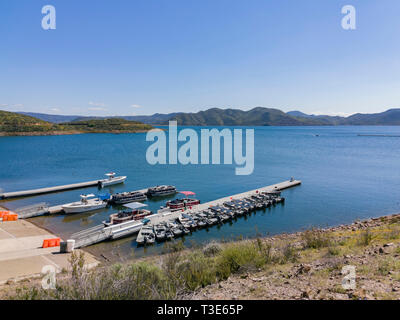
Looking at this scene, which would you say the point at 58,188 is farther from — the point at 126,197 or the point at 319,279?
the point at 319,279

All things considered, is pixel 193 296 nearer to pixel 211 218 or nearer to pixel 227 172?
pixel 211 218

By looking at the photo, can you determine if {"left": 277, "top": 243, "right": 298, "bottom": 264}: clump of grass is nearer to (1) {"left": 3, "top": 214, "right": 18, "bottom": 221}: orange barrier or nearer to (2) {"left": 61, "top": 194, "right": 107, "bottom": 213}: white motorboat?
(2) {"left": 61, "top": 194, "right": 107, "bottom": 213}: white motorboat

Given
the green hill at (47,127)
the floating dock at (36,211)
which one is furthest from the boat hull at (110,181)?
the green hill at (47,127)

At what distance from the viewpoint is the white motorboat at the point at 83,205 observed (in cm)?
2586

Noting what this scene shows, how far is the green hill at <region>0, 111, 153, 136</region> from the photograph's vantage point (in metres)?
123

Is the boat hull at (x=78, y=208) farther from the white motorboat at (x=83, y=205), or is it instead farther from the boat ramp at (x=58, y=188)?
the boat ramp at (x=58, y=188)

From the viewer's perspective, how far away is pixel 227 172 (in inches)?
1829

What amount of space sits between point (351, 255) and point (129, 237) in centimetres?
1616

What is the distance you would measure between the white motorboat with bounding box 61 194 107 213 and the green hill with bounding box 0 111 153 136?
12083 cm

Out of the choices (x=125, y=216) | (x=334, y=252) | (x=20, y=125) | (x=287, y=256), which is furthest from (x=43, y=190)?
(x=20, y=125)

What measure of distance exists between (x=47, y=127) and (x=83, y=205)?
A: 133267 millimetres

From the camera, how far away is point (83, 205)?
2647 centimetres

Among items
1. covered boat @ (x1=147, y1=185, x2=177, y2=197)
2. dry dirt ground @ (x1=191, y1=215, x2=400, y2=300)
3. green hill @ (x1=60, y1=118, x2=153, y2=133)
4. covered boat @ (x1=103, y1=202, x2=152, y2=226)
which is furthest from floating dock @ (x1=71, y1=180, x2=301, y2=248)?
green hill @ (x1=60, y1=118, x2=153, y2=133)

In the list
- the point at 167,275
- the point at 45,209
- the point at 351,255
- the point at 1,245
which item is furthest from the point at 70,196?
the point at 351,255
